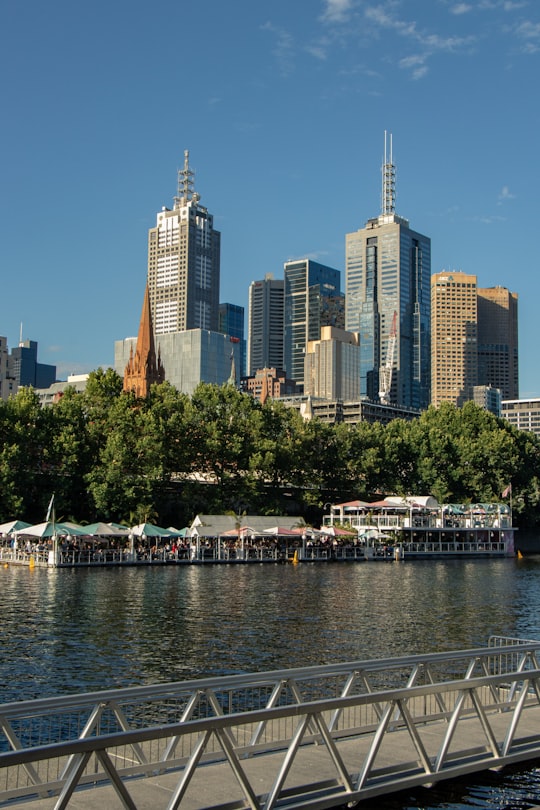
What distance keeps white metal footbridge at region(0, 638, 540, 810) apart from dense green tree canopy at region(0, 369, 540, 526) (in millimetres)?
80622

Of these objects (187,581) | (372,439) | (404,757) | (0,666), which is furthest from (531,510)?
(404,757)

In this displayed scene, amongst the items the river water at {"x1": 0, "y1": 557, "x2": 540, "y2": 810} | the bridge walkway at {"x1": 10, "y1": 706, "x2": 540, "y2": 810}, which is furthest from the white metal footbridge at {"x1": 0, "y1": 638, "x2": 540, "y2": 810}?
the river water at {"x1": 0, "y1": 557, "x2": 540, "y2": 810}

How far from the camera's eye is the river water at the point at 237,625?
2875 centimetres

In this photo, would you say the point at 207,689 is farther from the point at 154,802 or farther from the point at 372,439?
the point at 372,439

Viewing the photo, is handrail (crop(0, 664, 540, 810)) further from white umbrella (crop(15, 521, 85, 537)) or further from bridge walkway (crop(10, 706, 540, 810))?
white umbrella (crop(15, 521, 85, 537))

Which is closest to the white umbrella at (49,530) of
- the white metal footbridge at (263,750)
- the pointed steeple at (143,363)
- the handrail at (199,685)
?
the white metal footbridge at (263,750)

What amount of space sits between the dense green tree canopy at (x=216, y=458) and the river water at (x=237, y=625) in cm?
2475

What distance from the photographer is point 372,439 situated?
134 metres

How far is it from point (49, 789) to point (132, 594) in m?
43.7

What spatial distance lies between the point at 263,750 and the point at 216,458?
97.7 metres

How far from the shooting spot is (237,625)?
138 feet

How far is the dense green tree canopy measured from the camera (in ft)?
329

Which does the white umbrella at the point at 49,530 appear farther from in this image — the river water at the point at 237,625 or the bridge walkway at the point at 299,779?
the bridge walkway at the point at 299,779

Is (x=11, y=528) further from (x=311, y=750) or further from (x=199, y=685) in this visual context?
(x=199, y=685)
